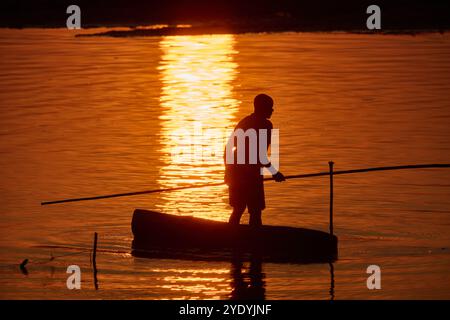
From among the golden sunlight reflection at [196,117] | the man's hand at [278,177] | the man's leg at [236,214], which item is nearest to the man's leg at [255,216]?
the man's leg at [236,214]

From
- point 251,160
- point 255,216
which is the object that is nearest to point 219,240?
point 255,216

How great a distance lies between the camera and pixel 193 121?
2766 cm

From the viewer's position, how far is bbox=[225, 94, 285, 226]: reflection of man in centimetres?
1491

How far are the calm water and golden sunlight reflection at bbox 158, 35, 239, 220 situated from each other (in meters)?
0.05

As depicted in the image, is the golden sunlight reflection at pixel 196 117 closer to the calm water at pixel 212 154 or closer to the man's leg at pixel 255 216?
the calm water at pixel 212 154

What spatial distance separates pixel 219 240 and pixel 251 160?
1099 mm

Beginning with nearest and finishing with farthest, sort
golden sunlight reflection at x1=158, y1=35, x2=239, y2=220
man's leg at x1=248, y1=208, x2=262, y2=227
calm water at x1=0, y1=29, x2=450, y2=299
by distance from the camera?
calm water at x1=0, y1=29, x2=450, y2=299 < man's leg at x1=248, y1=208, x2=262, y2=227 < golden sunlight reflection at x1=158, y1=35, x2=239, y2=220

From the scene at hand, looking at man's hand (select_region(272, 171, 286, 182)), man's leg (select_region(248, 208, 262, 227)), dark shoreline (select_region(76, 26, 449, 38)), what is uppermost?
dark shoreline (select_region(76, 26, 449, 38))

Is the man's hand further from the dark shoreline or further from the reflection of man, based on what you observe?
the dark shoreline

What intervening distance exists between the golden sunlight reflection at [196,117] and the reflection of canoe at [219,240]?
6.83 ft

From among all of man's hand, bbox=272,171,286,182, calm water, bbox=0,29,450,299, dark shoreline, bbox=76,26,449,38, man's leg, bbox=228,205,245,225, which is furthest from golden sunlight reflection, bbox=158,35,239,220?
man's hand, bbox=272,171,286,182

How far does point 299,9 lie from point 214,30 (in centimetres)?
460

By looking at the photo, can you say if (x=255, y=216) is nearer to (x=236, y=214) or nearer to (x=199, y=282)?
(x=236, y=214)

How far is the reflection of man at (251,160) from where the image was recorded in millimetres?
14906
